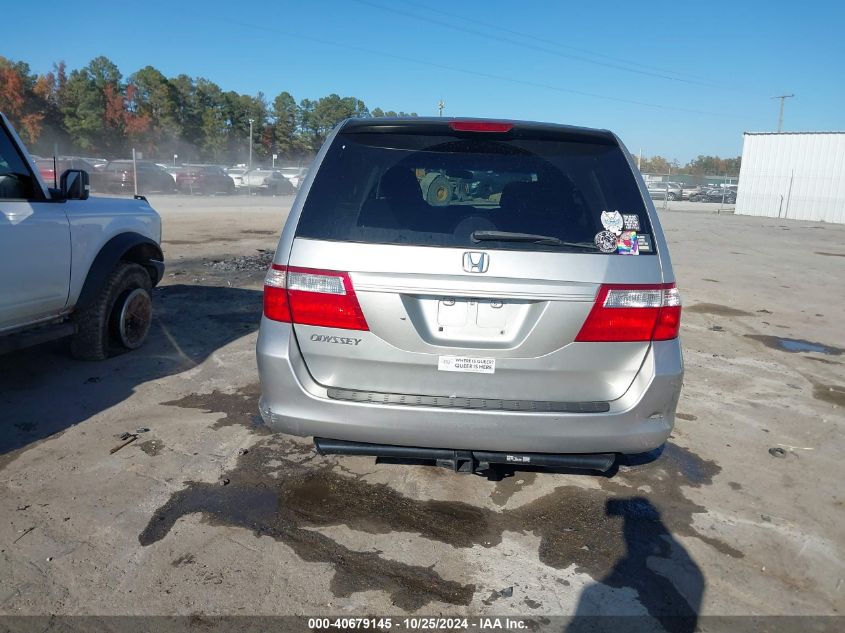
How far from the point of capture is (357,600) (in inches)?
109

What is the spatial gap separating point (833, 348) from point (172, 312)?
7.70 metres

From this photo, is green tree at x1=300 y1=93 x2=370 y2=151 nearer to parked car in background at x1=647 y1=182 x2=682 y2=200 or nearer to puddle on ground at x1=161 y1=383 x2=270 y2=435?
parked car in background at x1=647 y1=182 x2=682 y2=200

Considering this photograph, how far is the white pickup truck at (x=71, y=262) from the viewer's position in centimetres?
456

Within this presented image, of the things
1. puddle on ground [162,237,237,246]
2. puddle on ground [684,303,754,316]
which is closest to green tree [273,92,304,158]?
puddle on ground [162,237,237,246]

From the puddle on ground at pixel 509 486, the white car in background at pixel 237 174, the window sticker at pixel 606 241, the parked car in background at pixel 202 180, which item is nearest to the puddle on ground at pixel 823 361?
the puddle on ground at pixel 509 486

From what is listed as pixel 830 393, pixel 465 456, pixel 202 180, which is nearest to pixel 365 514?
pixel 465 456

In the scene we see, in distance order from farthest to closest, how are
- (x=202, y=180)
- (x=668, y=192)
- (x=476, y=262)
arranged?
(x=668, y=192), (x=202, y=180), (x=476, y=262)

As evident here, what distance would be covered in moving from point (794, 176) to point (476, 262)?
137 feet

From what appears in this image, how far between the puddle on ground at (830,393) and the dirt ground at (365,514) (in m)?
0.04

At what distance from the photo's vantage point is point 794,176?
37781 millimetres

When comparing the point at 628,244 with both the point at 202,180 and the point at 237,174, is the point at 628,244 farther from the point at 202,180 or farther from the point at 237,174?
the point at 237,174

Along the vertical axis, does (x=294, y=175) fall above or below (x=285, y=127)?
below

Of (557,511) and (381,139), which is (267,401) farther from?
(557,511)

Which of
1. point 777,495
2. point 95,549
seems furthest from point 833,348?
point 95,549
